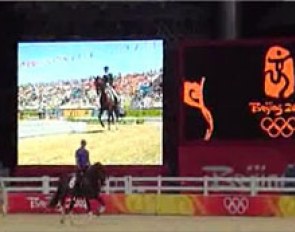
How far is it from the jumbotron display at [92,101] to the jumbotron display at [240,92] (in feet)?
12.1

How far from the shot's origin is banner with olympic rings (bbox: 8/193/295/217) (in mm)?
26406

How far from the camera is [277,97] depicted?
31.3 metres

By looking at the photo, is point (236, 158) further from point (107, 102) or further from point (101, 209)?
point (101, 209)

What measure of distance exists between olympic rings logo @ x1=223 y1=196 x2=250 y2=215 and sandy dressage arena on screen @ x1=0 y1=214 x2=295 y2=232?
2.77 feet

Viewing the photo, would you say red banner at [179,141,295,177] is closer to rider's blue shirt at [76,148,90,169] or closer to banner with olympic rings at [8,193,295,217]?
banner with olympic rings at [8,193,295,217]

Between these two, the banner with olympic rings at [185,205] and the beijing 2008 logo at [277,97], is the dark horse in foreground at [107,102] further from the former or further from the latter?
the banner with olympic rings at [185,205]

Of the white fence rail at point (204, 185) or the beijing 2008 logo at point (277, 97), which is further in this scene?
the beijing 2008 logo at point (277, 97)

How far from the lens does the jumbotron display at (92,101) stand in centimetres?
3525

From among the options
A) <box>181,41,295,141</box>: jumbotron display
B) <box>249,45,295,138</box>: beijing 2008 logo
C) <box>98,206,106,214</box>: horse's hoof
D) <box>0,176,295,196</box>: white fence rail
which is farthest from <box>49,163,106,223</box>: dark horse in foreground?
<box>249,45,295,138</box>: beijing 2008 logo

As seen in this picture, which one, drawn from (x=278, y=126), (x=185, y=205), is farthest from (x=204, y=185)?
(x=278, y=126)

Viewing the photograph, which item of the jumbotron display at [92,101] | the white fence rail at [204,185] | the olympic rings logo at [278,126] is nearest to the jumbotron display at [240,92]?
the olympic rings logo at [278,126]

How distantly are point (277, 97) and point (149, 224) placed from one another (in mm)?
9205

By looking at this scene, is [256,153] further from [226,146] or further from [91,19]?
[91,19]

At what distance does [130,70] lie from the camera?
35.2 m
